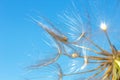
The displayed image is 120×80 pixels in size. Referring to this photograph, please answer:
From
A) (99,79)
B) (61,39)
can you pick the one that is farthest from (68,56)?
(99,79)

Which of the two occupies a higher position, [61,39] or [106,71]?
[61,39]

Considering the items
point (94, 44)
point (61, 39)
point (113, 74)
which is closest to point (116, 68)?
point (113, 74)

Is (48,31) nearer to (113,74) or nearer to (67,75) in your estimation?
(67,75)

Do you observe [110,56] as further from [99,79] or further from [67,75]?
[67,75]

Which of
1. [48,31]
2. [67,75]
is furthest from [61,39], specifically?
[67,75]

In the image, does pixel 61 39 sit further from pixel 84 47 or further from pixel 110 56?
pixel 110 56

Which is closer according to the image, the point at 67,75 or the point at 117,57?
the point at 117,57

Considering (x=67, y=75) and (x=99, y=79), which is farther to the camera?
(x=67, y=75)
